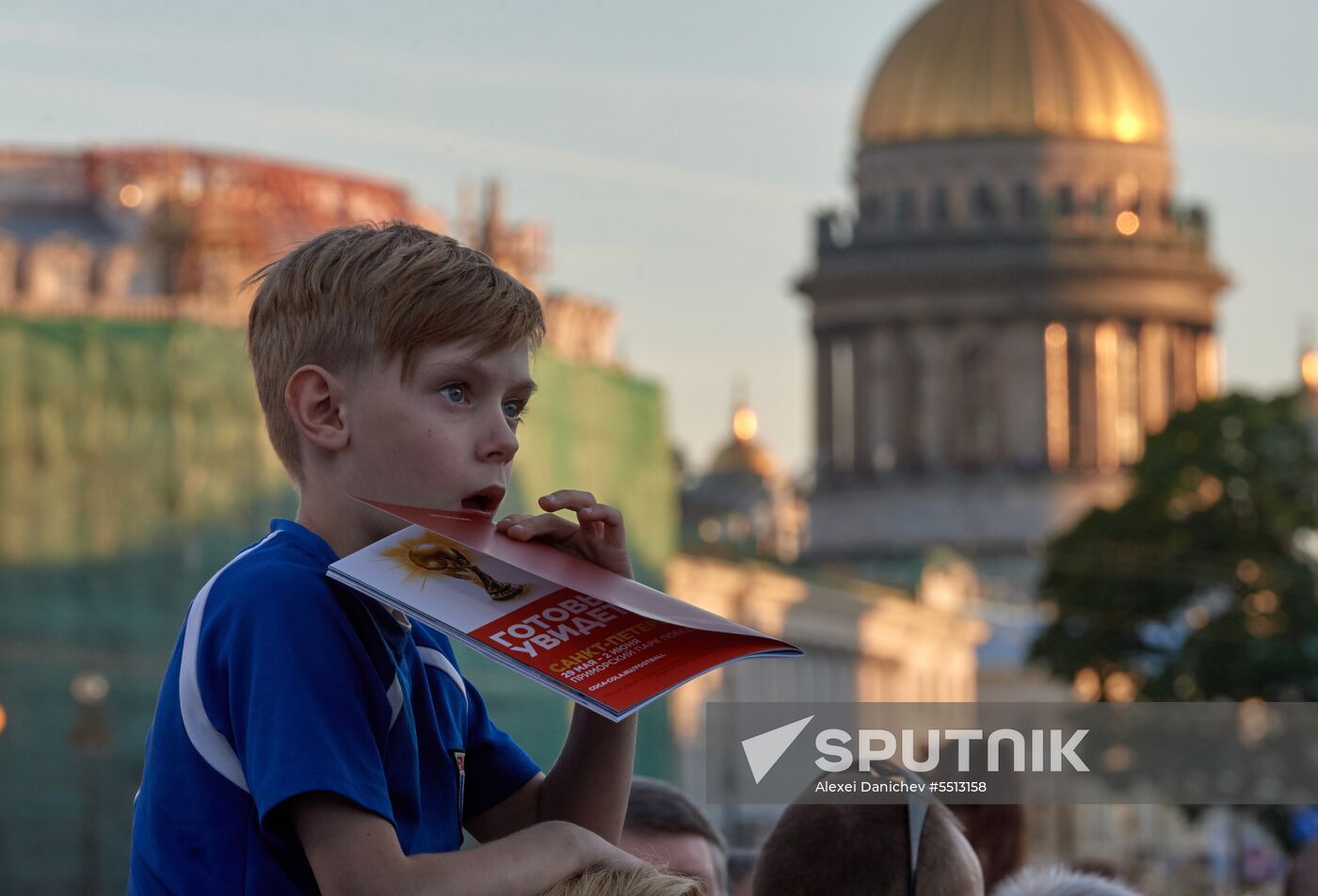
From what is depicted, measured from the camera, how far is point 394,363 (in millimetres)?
4891

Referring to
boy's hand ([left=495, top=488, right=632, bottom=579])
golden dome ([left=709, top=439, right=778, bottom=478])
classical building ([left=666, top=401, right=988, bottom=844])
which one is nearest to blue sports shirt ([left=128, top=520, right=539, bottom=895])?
boy's hand ([left=495, top=488, right=632, bottom=579])

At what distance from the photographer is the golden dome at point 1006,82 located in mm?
138875

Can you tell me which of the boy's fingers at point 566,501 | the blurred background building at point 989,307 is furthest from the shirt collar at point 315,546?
the blurred background building at point 989,307

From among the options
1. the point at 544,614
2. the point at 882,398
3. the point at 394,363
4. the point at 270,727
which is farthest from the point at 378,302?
the point at 882,398

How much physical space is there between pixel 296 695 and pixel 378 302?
513 mm

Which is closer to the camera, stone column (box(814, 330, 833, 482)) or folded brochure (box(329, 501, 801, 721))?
folded brochure (box(329, 501, 801, 721))

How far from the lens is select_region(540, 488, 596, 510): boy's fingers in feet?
16.3

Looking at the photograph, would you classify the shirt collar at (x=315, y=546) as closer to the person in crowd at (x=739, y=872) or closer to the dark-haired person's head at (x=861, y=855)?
the dark-haired person's head at (x=861, y=855)

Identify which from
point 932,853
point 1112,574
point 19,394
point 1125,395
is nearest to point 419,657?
point 932,853

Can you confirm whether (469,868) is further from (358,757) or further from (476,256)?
(476,256)

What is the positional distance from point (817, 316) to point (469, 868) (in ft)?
440

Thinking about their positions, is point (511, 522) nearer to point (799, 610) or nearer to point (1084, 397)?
point (799, 610)

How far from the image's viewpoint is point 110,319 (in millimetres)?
56906

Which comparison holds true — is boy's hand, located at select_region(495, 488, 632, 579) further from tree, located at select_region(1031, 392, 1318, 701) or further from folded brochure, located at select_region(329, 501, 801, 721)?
tree, located at select_region(1031, 392, 1318, 701)
